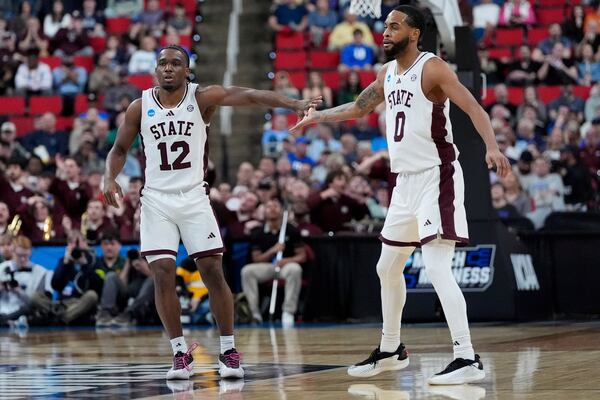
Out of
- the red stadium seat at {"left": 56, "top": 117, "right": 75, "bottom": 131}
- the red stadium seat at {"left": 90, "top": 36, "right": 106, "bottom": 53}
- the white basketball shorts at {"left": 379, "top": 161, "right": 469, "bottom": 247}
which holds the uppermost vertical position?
the red stadium seat at {"left": 90, "top": 36, "right": 106, "bottom": 53}

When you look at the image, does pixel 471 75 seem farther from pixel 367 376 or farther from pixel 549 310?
pixel 367 376

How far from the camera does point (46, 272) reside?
55.5 ft

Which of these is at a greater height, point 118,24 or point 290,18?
point 118,24

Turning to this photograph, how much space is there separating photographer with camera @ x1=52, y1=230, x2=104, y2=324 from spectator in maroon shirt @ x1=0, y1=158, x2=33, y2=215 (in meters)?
1.74

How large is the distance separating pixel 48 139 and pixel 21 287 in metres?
6.00

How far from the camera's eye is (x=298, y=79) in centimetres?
2350

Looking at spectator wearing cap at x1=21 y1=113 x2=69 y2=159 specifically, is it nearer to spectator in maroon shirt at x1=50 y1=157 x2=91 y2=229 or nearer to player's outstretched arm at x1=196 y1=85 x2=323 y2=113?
spectator in maroon shirt at x1=50 y1=157 x2=91 y2=229

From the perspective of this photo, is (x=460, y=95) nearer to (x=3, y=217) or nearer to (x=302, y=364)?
(x=302, y=364)

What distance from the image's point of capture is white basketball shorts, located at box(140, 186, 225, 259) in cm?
911

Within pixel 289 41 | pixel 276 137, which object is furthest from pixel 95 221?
pixel 289 41

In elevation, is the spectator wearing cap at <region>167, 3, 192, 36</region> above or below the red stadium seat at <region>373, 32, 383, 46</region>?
above

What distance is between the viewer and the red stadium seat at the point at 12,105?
939 inches

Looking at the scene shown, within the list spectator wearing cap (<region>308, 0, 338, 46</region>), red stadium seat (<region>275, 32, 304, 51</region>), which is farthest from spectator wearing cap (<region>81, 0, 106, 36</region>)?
spectator wearing cap (<region>308, 0, 338, 46</region>)

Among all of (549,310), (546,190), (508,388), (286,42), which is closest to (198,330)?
(549,310)
